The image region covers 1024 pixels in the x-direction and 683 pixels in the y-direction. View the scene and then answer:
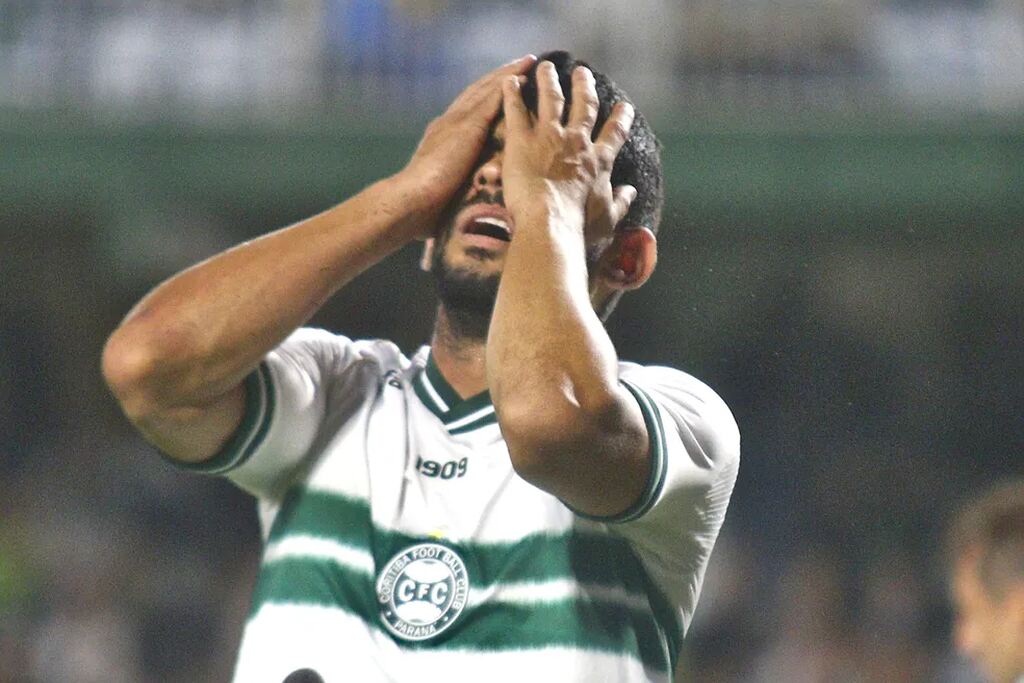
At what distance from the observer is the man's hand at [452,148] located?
212 cm

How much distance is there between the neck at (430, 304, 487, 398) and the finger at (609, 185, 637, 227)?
27cm

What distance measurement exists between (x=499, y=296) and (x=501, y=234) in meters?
0.24

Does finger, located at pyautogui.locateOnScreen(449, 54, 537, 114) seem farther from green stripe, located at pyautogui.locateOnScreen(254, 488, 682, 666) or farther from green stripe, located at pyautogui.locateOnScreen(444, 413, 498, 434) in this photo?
green stripe, located at pyautogui.locateOnScreen(254, 488, 682, 666)

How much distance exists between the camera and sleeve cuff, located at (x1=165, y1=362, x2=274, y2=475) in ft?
6.96

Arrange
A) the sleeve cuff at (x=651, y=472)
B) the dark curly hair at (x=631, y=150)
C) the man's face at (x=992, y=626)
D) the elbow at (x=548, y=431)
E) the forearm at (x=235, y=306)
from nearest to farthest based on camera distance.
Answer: the elbow at (x=548, y=431) → the sleeve cuff at (x=651, y=472) → the forearm at (x=235, y=306) → the dark curly hair at (x=631, y=150) → the man's face at (x=992, y=626)

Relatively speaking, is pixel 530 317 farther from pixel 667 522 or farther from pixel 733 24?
pixel 733 24

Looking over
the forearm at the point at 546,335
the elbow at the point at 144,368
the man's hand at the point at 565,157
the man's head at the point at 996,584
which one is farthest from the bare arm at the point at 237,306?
the man's head at the point at 996,584

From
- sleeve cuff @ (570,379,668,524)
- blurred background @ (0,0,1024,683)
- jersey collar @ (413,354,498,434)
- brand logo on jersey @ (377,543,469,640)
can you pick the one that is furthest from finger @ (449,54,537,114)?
blurred background @ (0,0,1024,683)

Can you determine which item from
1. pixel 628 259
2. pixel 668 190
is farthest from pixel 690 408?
pixel 668 190

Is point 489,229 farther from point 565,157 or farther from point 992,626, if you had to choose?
point 992,626

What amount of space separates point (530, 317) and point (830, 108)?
710 centimetres

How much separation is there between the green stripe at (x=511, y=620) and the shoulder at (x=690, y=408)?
0.24 m

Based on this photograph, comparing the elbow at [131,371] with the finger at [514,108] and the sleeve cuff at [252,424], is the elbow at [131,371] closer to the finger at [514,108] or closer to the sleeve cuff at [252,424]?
the sleeve cuff at [252,424]

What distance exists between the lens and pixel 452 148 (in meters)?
2.15
